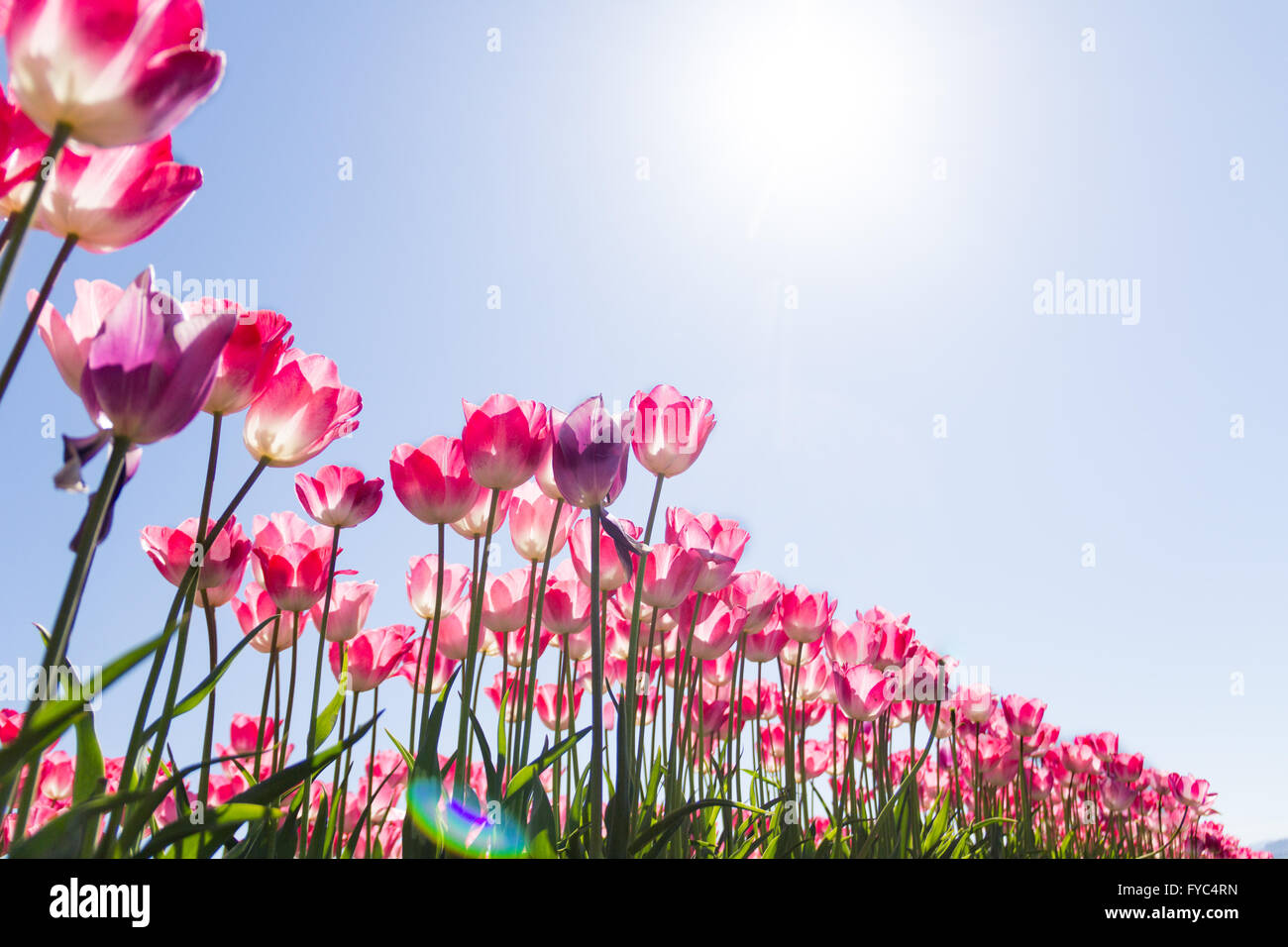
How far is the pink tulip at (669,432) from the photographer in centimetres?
170

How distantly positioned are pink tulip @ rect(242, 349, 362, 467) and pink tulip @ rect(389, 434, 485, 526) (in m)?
0.29

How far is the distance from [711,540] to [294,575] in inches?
37.2

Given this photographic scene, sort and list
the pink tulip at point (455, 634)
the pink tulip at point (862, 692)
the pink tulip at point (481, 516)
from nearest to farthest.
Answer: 1. the pink tulip at point (481, 516)
2. the pink tulip at point (455, 634)
3. the pink tulip at point (862, 692)

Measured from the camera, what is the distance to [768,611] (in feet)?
7.86

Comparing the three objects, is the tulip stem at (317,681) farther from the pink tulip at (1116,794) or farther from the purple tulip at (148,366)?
the pink tulip at (1116,794)

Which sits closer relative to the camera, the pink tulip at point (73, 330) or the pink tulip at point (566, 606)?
the pink tulip at point (73, 330)

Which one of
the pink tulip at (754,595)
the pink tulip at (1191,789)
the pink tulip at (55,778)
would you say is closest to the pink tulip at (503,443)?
the pink tulip at (754,595)

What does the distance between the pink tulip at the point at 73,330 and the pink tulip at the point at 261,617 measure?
103cm

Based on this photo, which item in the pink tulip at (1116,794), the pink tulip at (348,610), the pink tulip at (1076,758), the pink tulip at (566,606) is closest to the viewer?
the pink tulip at (348,610)

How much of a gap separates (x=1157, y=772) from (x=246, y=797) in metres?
8.48

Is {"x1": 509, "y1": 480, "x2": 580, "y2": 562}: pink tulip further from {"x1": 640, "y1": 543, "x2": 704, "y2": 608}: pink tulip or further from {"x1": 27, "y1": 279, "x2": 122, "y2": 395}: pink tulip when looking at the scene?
{"x1": 27, "y1": 279, "x2": 122, "y2": 395}: pink tulip
